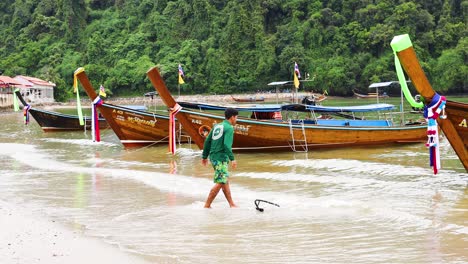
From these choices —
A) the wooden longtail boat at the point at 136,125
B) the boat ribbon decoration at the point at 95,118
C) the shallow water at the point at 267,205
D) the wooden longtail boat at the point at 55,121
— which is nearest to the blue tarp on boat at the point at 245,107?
the wooden longtail boat at the point at 136,125

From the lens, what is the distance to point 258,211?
8.77 meters

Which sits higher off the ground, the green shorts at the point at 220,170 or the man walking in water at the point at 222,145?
the man walking in water at the point at 222,145

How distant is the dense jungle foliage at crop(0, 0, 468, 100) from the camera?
79.4 metres

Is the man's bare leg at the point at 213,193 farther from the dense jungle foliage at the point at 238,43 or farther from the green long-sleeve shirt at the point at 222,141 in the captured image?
the dense jungle foliage at the point at 238,43

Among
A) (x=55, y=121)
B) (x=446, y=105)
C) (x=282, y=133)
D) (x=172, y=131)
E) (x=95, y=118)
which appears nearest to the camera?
(x=446, y=105)

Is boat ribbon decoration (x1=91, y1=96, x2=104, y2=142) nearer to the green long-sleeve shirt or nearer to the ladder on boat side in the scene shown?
the ladder on boat side

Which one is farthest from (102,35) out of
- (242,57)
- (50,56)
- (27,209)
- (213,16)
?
(27,209)

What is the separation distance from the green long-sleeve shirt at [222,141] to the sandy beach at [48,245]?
7.76 feet

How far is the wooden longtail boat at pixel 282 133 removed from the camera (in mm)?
17109

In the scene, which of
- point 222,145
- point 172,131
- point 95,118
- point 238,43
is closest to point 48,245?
point 222,145

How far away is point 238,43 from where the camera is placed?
88562 mm

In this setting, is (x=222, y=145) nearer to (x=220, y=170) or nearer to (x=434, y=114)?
(x=220, y=170)

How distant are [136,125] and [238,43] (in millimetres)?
69146

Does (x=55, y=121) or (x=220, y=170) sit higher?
(x=220, y=170)
